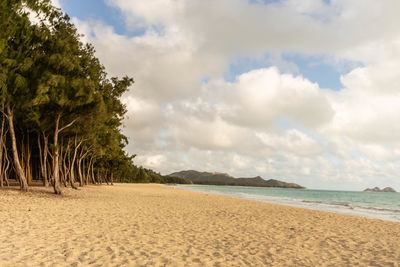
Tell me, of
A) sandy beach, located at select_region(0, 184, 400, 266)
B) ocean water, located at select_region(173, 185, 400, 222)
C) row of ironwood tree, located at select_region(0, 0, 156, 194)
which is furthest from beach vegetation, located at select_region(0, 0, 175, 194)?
ocean water, located at select_region(173, 185, 400, 222)

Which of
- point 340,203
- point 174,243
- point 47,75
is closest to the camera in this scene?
point 174,243

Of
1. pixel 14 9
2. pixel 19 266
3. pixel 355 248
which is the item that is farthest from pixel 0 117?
pixel 355 248

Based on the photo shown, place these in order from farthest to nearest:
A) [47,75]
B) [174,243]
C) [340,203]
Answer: [340,203]
[47,75]
[174,243]

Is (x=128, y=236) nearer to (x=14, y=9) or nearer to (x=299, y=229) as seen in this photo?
(x=299, y=229)

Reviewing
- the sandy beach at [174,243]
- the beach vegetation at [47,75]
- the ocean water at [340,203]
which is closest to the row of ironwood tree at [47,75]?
the beach vegetation at [47,75]

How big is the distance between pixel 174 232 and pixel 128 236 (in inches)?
74.5

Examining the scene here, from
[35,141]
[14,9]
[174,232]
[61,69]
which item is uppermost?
[14,9]

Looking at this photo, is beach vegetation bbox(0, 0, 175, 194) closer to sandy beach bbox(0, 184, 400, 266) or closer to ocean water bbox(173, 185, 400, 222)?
sandy beach bbox(0, 184, 400, 266)

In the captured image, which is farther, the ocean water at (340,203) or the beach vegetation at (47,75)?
the ocean water at (340,203)

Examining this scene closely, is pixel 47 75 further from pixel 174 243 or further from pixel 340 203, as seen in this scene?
pixel 340 203

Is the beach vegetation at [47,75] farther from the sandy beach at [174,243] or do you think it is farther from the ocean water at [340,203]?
the ocean water at [340,203]

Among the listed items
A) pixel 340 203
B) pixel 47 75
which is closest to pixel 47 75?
pixel 47 75

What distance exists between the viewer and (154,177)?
19838 cm

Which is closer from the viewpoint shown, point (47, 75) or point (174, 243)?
point (174, 243)
